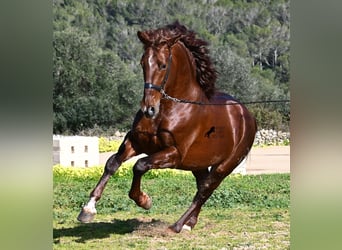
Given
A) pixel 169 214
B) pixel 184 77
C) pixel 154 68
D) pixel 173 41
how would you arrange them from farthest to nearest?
pixel 169 214
pixel 184 77
pixel 173 41
pixel 154 68

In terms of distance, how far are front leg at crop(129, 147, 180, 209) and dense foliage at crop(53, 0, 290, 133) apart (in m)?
0.48

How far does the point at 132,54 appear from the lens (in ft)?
19.5

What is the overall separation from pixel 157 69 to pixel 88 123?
2.91 ft

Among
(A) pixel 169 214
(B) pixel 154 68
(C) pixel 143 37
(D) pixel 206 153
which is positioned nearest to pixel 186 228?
(A) pixel 169 214

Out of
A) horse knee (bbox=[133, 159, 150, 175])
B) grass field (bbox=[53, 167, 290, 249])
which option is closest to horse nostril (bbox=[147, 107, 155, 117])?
horse knee (bbox=[133, 159, 150, 175])

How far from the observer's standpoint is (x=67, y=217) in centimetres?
593

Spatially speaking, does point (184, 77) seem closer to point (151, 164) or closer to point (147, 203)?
point (151, 164)

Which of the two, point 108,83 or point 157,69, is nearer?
point 157,69

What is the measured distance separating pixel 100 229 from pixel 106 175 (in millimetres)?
464

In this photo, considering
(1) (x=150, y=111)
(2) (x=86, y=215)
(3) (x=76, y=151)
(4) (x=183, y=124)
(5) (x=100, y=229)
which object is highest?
(1) (x=150, y=111)
